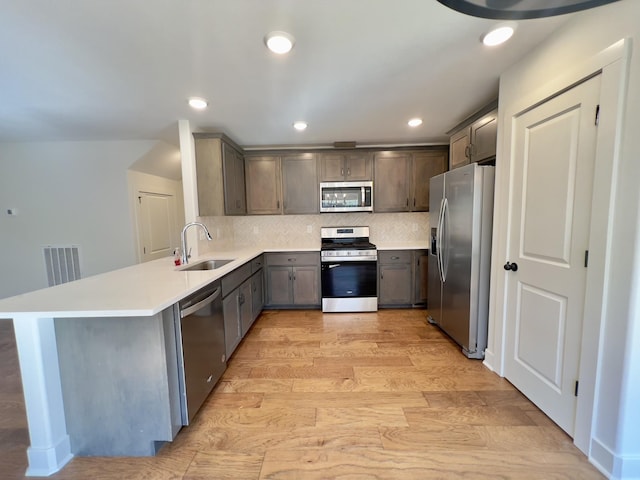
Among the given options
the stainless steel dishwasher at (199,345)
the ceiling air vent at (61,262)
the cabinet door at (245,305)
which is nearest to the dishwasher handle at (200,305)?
the stainless steel dishwasher at (199,345)

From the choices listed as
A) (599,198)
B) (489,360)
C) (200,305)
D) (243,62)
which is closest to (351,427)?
(200,305)

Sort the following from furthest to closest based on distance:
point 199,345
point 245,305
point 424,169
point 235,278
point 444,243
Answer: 1. point 424,169
2. point 245,305
3. point 444,243
4. point 235,278
5. point 199,345

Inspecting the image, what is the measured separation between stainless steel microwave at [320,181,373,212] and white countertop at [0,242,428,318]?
1.97 meters

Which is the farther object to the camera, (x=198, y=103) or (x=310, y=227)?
(x=310, y=227)

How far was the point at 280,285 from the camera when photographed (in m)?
3.57

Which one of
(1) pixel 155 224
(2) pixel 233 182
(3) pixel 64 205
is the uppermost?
(2) pixel 233 182

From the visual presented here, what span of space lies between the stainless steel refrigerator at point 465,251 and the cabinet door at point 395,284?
0.78 meters

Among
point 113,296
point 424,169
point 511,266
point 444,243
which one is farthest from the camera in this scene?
point 424,169

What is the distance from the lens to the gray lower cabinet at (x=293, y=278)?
3.53 meters

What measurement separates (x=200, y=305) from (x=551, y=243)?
7.43 ft

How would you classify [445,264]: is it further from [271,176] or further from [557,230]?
[271,176]

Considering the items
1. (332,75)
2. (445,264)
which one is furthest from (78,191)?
(445,264)

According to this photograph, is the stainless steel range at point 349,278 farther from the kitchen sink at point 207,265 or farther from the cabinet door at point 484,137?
the cabinet door at point 484,137

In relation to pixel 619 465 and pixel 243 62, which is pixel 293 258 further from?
pixel 619 465
